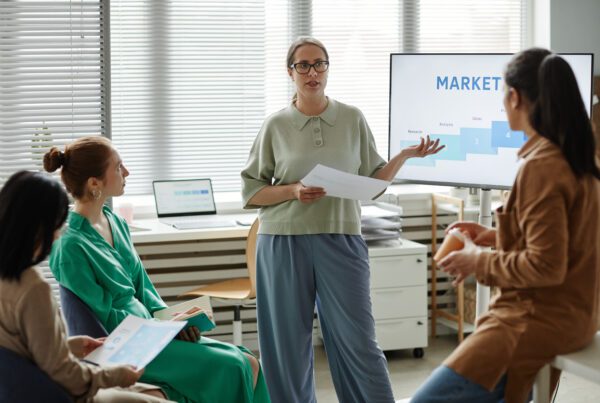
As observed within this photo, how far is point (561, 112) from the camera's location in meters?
1.90

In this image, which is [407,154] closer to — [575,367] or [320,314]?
[320,314]

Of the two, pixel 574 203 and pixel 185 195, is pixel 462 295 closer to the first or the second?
pixel 185 195

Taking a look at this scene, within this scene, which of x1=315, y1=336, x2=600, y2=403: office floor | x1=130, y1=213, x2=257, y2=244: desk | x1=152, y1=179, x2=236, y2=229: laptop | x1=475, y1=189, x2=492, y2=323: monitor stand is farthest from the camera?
x1=152, y1=179, x2=236, y2=229: laptop

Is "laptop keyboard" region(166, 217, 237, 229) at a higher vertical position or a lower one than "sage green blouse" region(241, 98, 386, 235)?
lower

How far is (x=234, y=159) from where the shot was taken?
16.0 ft

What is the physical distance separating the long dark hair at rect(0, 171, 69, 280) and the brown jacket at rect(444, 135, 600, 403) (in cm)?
99

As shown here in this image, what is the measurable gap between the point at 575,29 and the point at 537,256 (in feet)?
11.3

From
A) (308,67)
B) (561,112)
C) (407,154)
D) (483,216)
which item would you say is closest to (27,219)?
(561,112)

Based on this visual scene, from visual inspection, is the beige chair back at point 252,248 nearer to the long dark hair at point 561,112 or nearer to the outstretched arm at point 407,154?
the outstretched arm at point 407,154

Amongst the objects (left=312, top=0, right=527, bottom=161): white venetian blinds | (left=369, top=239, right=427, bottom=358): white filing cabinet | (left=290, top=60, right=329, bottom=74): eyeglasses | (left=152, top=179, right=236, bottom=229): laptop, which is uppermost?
(left=312, top=0, right=527, bottom=161): white venetian blinds

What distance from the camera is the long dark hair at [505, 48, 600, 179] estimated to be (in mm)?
1889

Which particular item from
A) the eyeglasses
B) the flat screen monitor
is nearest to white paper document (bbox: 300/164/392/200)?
the eyeglasses

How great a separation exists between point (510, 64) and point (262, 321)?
5.25ft

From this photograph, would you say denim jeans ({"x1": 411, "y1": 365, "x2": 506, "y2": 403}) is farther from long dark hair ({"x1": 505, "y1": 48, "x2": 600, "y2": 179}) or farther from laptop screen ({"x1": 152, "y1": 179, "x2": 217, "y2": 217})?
laptop screen ({"x1": 152, "y1": 179, "x2": 217, "y2": 217})
